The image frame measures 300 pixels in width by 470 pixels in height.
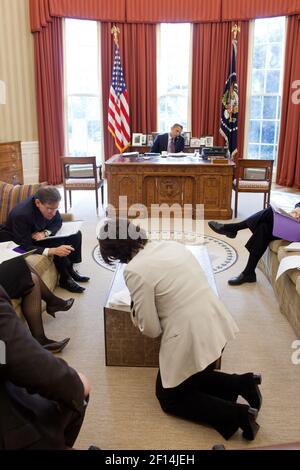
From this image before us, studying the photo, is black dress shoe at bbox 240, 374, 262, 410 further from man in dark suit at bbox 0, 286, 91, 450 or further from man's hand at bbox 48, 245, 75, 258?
man's hand at bbox 48, 245, 75, 258

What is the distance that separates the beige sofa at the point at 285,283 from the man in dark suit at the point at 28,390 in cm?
184

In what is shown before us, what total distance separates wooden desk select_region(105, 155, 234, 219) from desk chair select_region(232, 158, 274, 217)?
0.22 metres

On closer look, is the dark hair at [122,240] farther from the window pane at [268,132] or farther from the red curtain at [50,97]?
the window pane at [268,132]

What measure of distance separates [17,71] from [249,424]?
7004 mm

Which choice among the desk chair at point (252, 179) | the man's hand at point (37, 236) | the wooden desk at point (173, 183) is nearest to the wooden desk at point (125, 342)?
the man's hand at point (37, 236)

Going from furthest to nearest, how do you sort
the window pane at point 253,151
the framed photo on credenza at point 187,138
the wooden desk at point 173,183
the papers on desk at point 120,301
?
the window pane at point 253,151 → the framed photo on credenza at point 187,138 → the wooden desk at point 173,183 → the papers on desk at point 120,301

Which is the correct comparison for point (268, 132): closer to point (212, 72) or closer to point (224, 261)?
point (212, 72)

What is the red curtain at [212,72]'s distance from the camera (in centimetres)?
763

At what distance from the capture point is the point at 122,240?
6.64 feet

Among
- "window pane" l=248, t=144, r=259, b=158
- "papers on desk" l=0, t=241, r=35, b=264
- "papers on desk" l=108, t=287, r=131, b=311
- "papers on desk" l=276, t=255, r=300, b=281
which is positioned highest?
"window pane" l=248, t=144, r=259, b=158

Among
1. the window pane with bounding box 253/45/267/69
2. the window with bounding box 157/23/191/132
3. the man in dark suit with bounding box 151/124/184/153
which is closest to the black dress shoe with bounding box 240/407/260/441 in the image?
the man in dark suit with bounding box 151/124/184/153

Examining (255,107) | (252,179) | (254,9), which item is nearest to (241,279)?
(252,179)

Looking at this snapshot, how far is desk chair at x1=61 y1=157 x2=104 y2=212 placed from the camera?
19.6 ft

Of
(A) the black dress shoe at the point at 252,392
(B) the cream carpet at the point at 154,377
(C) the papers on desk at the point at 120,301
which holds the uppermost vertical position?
(C) the papers on desk at the point at 120,301
